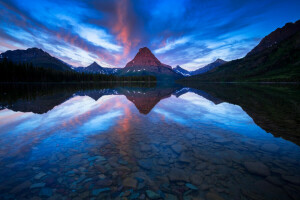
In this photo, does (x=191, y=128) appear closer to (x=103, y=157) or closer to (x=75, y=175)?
(x=103, y=157)

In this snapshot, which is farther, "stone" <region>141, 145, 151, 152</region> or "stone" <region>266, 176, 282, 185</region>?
"stone" <region>141, 145, 151, 152</region>

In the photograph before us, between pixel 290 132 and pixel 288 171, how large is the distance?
8227 mm

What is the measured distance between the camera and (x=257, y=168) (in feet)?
25.4

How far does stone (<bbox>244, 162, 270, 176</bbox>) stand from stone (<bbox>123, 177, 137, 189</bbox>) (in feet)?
20.0

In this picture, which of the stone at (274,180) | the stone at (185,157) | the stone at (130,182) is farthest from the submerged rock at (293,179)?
the stone at (130,182)

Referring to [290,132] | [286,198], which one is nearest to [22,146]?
[286,198]

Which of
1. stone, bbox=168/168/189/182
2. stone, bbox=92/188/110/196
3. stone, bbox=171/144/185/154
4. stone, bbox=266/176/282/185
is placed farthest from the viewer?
stone, bbox=171/144/185/154

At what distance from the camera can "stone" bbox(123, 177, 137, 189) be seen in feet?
20.9

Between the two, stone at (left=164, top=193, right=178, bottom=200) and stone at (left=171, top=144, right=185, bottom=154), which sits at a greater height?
stone at (left=164, top=193, right=178, bottom=200)

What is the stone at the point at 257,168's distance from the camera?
730 cm

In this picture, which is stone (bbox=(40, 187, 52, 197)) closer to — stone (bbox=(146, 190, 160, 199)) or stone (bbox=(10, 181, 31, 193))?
stone (bbox=(10, 181, 31, 193))

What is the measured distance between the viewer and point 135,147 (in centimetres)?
1027

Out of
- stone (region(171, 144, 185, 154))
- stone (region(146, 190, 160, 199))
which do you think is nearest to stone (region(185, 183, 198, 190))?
stone (region(146, 190, 160, 199))

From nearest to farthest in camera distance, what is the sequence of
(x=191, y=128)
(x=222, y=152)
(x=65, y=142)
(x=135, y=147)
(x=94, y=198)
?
1. (x=94, y=198)
2. (x=222, y=152)
3. (x=135, y=147)
4. (x=65, y=142)
5. (x=191, y=128)
